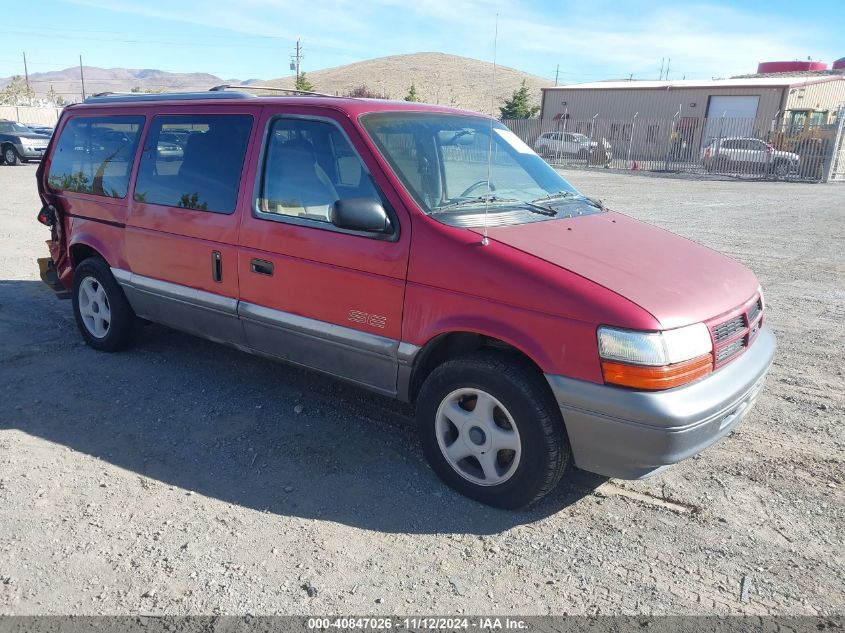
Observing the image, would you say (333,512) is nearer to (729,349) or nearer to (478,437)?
(478,437)

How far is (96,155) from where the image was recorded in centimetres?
520

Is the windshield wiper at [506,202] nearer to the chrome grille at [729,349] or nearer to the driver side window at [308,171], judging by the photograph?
the driver side window at [308,171]

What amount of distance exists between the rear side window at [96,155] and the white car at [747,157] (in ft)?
87.0

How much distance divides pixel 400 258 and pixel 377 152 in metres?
0.63

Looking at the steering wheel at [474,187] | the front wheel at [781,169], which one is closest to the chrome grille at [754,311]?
the steering wheel at [474,187]

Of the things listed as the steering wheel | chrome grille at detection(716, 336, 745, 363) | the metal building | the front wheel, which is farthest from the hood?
the metal building

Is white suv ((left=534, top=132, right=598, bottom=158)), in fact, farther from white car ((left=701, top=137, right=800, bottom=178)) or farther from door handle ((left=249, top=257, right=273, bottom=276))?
door handle ((left=249, top=257, right=273, bottom=276))

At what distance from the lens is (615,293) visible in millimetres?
2875

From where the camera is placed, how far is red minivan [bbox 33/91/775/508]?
9.48ft

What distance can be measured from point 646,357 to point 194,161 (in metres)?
3.21

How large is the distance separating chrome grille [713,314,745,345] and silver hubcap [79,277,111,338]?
14.5 ft

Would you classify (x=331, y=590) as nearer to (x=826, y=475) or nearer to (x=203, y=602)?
(x=203, y=602)

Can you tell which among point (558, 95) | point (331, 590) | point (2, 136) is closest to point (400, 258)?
point (331, 590)

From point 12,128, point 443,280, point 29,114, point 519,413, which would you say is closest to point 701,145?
point 12,128
